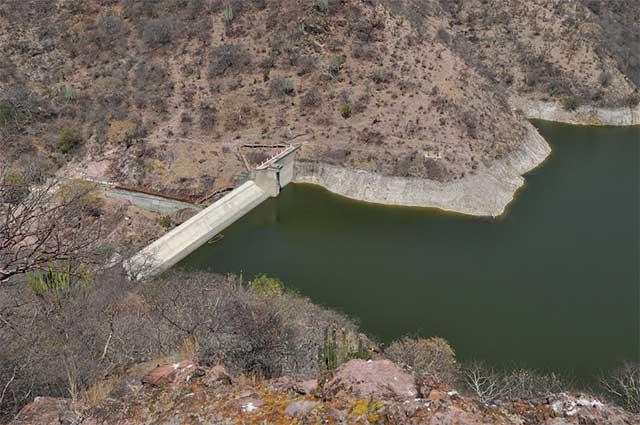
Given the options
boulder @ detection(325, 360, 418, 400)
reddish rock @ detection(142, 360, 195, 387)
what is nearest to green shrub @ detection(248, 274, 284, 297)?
reddish rock @ detection(142, 360, 195, 387)

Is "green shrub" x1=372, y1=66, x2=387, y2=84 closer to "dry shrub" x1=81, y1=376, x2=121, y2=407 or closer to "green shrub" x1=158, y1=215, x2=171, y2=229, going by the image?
"green shrub" x1=158, y1=215, x2=171, y2=229

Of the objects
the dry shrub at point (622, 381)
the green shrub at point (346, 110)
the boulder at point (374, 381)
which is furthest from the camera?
the green shrub at point (346, 110)

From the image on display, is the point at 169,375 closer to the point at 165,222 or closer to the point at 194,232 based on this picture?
the point at 194,232

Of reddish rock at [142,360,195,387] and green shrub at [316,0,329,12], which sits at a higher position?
green shrub at [316,0,329,12]

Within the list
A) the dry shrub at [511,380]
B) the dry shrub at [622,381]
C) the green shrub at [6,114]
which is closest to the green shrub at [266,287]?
the dry shrub at [511,380]

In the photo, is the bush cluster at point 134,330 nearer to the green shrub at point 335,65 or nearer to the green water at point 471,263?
the green water at point 471,263

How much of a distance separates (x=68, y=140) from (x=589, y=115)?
60940 mm

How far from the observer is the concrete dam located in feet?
119

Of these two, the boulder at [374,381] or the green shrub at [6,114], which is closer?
the boulder at [374,381]

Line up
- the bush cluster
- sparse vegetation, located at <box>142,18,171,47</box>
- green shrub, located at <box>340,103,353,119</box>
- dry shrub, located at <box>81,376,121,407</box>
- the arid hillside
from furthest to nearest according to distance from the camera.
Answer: sparse vegetation, located at <box>142,18,171,47</box> < green shrub, located at <box>340,103,353,119</box> < the arid hillside < the bush cluster < dry shrub, located at <box>81,376,121,407</box>

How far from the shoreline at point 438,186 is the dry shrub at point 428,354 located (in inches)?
736

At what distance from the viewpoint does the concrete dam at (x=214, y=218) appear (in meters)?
36.3

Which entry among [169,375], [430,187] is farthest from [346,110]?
[169,375]

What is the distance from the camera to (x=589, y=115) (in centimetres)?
6881
